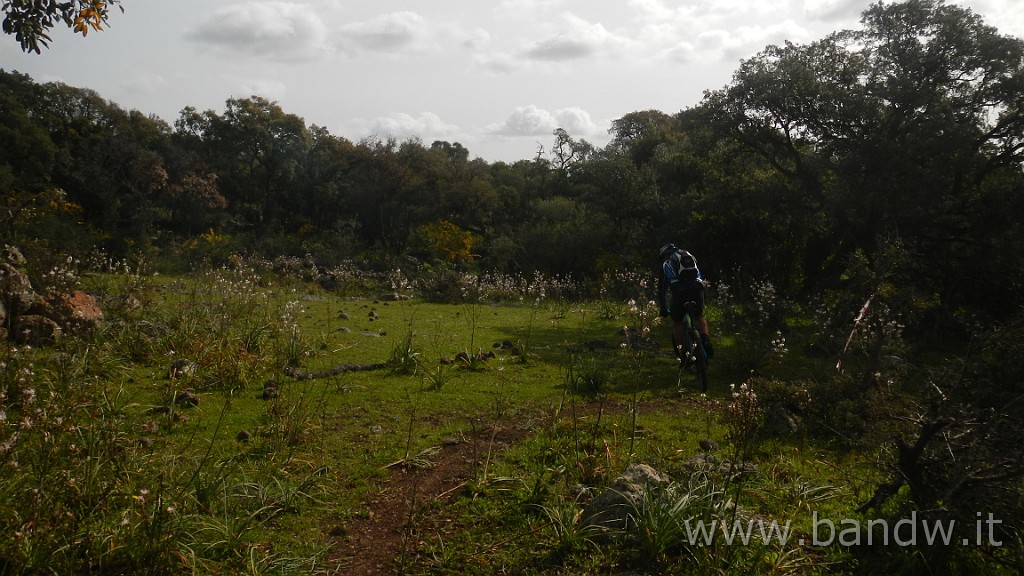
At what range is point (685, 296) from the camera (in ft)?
28.3

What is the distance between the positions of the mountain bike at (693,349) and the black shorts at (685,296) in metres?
0.06

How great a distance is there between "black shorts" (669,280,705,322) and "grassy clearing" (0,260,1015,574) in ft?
3.57

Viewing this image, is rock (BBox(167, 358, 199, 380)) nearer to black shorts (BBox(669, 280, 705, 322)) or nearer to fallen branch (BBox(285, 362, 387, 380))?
fallen branch (BBox(285, 362, 387, 380))

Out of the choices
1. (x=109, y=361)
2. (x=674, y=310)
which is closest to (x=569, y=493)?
(x=674, y=310)

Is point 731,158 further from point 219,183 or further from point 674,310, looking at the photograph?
point 219,183

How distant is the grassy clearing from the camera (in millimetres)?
3715

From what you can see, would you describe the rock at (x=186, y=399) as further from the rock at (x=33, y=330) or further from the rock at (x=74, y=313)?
the rock at (x=74, y=313)

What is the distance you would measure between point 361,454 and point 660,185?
824 inches

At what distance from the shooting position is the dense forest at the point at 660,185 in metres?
12.3

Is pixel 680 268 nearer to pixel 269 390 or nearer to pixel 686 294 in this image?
pixel 686 294

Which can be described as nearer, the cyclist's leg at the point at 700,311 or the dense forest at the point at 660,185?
the cyclist's leg at the point at 700,311

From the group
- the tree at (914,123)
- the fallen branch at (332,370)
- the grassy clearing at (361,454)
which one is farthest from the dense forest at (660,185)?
the fallen branch at (332,370)

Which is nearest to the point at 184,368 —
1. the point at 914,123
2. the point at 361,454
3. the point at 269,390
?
the point at 269,390

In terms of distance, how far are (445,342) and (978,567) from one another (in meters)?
8.82
